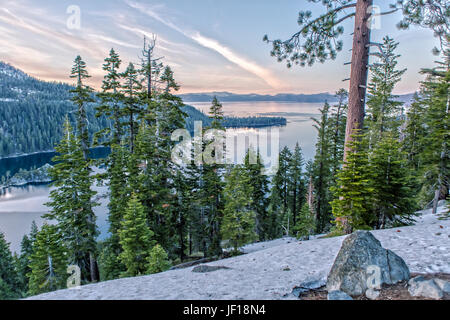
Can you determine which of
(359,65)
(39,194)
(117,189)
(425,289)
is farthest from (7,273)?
(39,194)

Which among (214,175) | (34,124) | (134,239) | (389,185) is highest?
(34,124)

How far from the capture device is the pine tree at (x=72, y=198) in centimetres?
1412

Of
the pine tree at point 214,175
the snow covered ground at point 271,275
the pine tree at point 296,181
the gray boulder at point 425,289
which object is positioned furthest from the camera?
the pine tree at point 296,181

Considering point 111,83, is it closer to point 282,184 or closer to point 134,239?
point 134,239

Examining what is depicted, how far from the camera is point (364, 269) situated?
4242 mm

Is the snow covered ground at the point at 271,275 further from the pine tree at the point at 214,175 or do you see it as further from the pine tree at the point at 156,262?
the pine tree at the point at 214,175

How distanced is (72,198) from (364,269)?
16.1 metres

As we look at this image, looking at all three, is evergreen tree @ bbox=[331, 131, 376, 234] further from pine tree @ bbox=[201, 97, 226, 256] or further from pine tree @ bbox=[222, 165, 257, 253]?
pine tree @ bbox=[201, 97, 226, 256]

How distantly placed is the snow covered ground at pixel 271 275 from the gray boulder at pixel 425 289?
1.26 meters

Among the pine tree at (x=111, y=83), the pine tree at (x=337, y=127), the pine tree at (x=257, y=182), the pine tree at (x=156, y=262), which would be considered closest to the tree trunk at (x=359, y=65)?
the pine tree at (x=156, y=262)

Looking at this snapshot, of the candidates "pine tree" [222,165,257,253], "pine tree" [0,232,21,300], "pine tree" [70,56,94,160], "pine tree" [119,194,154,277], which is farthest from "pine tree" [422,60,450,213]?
"pine tree" [0,232,21,300]

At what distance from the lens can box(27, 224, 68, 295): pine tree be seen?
14.8 meters
